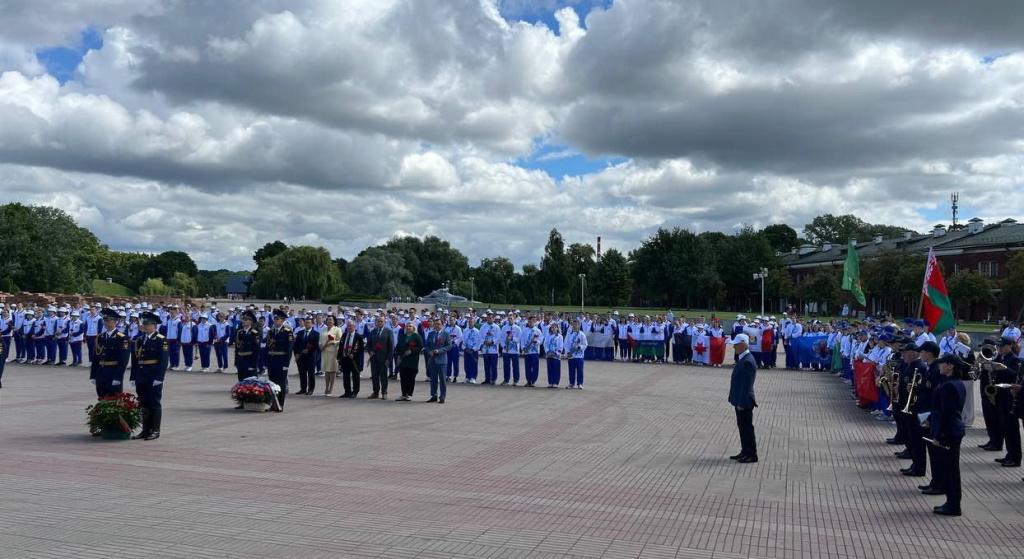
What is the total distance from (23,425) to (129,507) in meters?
6.97

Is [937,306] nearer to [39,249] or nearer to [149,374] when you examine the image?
[149,374]

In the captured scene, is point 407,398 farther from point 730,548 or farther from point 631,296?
point 631,296

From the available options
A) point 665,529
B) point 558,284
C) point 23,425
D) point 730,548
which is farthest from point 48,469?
point 558,284

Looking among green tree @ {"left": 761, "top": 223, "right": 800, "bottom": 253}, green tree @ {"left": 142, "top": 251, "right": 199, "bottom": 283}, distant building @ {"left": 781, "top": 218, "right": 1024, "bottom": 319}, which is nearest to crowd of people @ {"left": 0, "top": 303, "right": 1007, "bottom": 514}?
distant building @ {"left": 781, "top": 218, "right": 1024, "bottom": 319}

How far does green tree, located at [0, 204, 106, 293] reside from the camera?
224 ft

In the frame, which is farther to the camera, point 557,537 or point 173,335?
point 173,335

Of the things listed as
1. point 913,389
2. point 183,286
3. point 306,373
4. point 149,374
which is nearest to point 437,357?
point 306,373

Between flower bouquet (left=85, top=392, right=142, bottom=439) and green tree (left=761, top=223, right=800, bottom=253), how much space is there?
13289cm

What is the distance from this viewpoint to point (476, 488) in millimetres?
9664

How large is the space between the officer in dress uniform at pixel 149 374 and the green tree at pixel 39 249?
64686 mm

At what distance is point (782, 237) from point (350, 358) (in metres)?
129

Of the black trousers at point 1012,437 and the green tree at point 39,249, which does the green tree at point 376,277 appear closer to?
the green tree at point 39,249

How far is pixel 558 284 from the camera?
101500mm

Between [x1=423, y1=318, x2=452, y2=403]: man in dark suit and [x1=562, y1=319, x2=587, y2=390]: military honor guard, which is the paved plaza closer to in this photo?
[x1=423, y1=318, x2=452, y2=403]: man in dark suit
